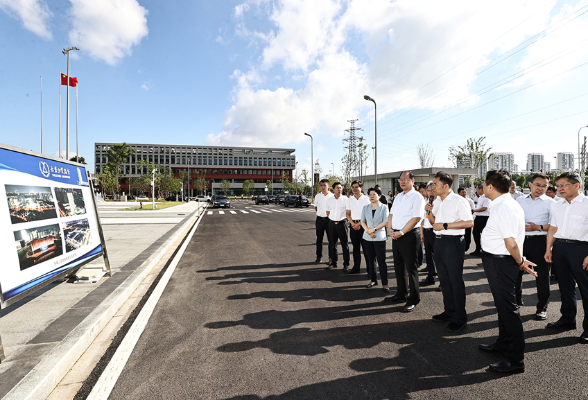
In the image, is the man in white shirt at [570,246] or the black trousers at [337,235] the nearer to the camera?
the man in white shirt at [570,246]

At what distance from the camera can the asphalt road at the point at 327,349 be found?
2.88m

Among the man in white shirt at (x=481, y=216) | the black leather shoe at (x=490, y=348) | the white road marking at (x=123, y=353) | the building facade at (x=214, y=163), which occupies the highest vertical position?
the building facade at (x=214, y=163)

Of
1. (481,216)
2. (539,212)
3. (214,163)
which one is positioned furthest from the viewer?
(214,163)

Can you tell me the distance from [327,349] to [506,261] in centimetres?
205

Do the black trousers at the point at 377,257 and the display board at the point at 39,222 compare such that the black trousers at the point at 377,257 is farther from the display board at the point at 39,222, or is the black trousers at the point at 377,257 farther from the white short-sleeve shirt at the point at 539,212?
the display board at the point at 39,222

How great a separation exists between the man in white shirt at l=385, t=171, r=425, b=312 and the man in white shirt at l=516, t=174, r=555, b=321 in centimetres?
160

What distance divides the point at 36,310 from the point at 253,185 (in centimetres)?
9921

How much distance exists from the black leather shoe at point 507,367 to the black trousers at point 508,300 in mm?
44

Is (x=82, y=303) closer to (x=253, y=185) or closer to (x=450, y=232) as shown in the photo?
(x=450, y=232)

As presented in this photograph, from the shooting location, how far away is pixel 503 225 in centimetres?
329

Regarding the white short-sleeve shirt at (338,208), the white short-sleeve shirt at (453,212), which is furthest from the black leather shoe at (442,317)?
the white short-sleeve shirt at (338,208)

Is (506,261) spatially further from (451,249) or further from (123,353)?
(123,353)

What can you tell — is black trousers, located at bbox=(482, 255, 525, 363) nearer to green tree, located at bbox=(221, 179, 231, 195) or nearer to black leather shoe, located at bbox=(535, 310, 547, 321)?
black leather shoe, located at bbox=(535, 310, 547, 321)

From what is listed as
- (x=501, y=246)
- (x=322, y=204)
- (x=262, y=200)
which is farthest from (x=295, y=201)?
(x=501, y=246)
